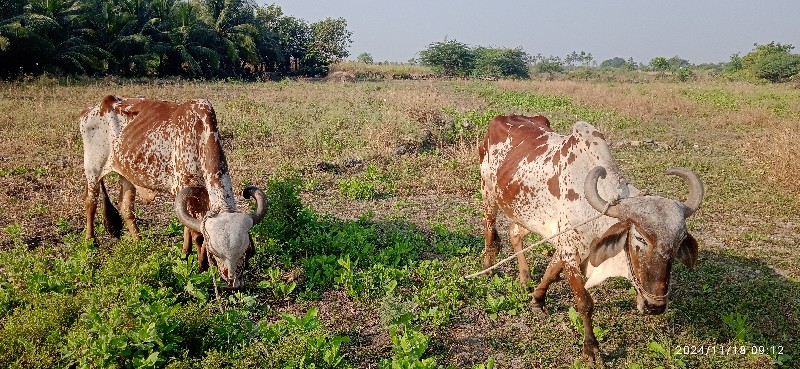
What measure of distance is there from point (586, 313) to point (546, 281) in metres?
0.62

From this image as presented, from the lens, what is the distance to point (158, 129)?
6.18 meters

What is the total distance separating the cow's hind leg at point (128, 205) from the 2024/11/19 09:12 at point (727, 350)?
6324mm

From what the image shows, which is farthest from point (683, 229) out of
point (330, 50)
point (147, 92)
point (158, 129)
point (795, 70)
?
point (795, 70)

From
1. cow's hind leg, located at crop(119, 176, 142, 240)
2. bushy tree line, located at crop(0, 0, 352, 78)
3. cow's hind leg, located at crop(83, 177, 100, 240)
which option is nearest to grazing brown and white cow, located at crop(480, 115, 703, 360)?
cow's hind leg, located at crop(119, 176, 142, 240)

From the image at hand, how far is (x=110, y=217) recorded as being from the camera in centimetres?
694

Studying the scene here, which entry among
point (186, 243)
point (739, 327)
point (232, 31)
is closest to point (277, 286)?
point (186, 243)

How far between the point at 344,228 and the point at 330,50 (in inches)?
1600

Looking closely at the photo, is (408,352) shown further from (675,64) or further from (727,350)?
(675,64)

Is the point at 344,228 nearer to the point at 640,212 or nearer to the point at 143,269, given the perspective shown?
the point at 143,269

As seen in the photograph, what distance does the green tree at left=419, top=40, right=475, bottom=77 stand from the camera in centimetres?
4803

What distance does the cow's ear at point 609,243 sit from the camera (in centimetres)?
400

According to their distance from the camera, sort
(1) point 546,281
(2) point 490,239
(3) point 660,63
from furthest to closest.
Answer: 1. (3) point 660,63
2. (2) point 490,239
3. (1) point 546,281

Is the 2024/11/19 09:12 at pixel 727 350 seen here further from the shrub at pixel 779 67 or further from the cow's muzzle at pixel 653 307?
the shrub at pixel 779 67

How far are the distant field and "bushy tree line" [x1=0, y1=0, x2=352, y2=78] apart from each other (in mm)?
13050
